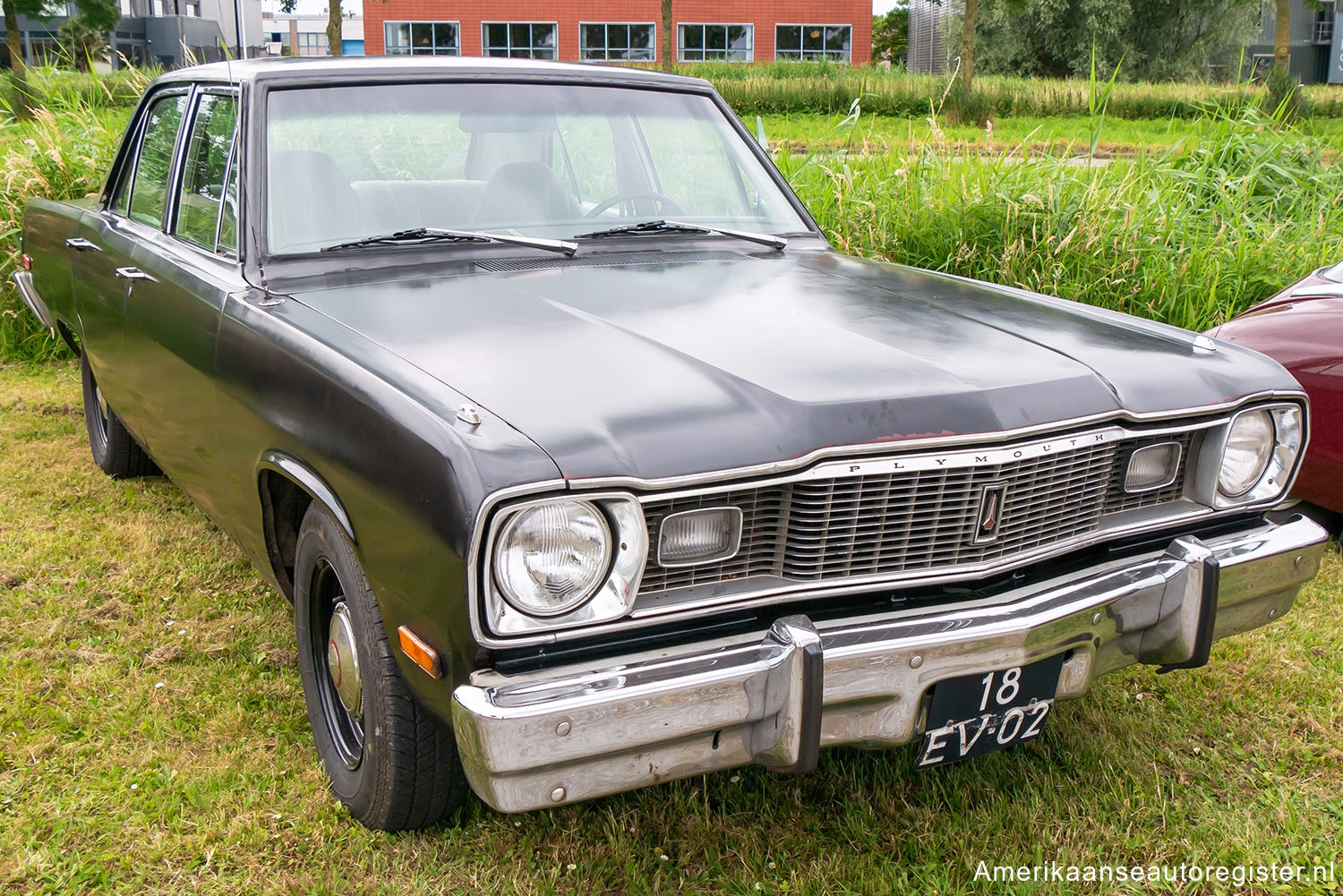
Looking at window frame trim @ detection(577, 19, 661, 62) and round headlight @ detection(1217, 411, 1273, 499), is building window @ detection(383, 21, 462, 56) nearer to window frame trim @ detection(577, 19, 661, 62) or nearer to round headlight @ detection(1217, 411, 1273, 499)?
window frame trim @ detection(577, 19, 661, 62)

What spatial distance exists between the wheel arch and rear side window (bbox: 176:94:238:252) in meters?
0.70

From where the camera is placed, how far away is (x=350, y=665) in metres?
2.33

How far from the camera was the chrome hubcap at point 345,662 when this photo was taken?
2.31 metres

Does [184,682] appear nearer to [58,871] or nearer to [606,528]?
[58,871]

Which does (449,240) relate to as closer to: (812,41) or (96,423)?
(96,423)

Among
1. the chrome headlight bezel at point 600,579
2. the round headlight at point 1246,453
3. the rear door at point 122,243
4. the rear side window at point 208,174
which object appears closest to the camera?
the chrome headlight bezel at point 600,579

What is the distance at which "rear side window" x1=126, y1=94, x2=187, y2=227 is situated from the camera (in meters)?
3.57

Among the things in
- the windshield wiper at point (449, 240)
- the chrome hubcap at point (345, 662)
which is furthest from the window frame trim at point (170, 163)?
the chrome hubcap at point (345, 662)

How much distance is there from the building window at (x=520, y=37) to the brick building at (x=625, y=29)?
0.10 feet

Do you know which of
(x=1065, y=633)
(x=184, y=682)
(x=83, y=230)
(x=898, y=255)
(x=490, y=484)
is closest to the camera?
(x=490, y=484)

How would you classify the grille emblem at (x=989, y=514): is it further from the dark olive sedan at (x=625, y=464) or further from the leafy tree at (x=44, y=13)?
the leafy tree at (x=44, y=13)

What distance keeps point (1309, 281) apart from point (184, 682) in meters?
4.26

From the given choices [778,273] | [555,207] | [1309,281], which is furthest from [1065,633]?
[1309,281]

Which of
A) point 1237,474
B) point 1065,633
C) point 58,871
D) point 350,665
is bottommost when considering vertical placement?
point 58,871
